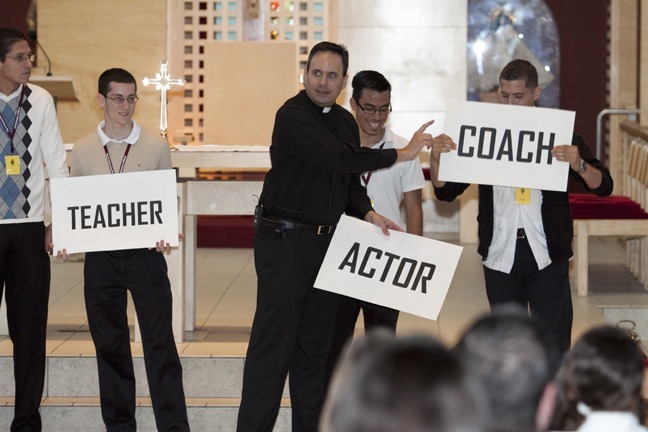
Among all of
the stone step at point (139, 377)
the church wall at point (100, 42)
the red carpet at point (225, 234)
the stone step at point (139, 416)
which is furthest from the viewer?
the church wall at point (100, 42)

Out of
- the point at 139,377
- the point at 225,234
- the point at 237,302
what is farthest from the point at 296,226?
the point at 225,234

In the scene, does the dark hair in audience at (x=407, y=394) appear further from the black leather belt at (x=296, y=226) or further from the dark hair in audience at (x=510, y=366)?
the black leather belt at (x=296, y=226)

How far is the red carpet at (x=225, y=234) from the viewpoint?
10.3 m

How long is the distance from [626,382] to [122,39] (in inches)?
354

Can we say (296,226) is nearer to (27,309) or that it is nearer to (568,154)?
(568,154)

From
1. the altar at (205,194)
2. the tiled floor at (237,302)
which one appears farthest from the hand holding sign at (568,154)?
the altar at (205,194)

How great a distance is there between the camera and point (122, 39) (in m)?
10.6

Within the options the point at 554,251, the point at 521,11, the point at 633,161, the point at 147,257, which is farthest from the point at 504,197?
the point at 521,11

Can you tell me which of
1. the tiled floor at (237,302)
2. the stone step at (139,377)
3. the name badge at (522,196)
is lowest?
the stone step at (139,377)

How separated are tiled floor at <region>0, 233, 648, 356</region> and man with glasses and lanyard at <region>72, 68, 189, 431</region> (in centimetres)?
74

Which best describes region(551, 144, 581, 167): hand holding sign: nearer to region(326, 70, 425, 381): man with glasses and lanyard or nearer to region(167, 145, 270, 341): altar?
region(326, 70, 425, 381): man with glasses and lanyard

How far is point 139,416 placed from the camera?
18.1ft

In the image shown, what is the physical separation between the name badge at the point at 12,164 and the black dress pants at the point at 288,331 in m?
1.09

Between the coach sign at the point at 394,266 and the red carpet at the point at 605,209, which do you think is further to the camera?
the red carpet at the point at 605,209
